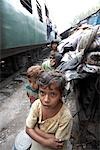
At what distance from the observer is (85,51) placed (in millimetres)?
3957

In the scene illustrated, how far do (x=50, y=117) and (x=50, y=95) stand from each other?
21cm

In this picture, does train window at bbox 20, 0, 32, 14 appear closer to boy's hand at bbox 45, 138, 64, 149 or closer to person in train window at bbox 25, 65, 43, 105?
person in train window at bbox 25, 65, 43, 105

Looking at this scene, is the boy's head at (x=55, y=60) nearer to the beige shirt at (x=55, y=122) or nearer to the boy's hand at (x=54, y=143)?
the beige shirt at (x=55, y=122)

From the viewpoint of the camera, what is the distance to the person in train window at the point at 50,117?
2297 millimetres

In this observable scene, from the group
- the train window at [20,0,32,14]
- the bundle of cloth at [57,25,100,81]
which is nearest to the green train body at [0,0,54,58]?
the train window at [20,0,32,14]

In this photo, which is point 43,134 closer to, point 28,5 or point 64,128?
point 64,128

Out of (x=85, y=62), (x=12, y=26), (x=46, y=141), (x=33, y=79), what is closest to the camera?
(x=46, y=141)

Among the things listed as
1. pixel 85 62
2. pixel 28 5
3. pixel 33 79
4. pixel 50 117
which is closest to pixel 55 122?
pixel 50 117

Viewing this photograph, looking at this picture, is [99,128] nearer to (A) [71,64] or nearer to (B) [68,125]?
(A) [71,64]

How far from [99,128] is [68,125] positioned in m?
1.91

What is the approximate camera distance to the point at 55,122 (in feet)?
7.89

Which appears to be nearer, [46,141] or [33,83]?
[46,141]

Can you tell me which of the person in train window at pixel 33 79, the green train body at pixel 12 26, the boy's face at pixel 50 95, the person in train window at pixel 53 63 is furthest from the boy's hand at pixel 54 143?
the green train body at pixel 12 26

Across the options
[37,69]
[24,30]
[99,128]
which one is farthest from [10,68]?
[37,69]
